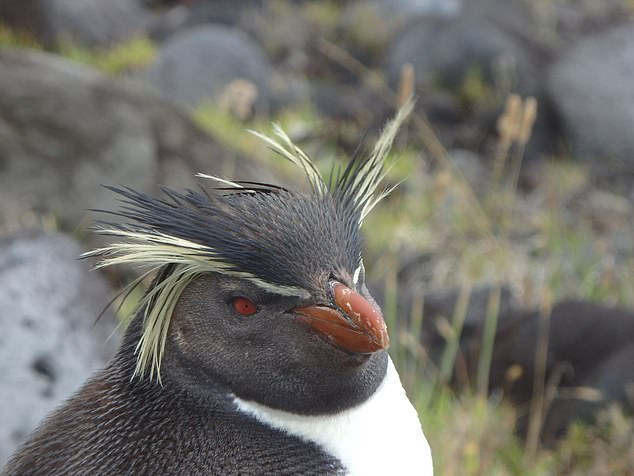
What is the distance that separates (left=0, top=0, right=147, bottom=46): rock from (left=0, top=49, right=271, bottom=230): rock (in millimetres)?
4987

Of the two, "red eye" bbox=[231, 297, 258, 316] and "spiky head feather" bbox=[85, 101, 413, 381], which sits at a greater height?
"spiky head feather" bbox=[85, 101, 413, 381]

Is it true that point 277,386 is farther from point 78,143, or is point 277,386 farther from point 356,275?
point 78,143

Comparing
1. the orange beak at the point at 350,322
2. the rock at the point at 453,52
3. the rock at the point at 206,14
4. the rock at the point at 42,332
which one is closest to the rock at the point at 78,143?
the rock at the point at 42,332

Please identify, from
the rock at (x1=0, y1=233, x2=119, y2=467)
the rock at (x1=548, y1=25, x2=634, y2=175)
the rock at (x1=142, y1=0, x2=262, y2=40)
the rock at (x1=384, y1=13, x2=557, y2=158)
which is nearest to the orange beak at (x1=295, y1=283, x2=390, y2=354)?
the rock at (x1=0, y1=233, x2=119, y2=467)

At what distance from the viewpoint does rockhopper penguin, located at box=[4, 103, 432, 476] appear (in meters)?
1.91

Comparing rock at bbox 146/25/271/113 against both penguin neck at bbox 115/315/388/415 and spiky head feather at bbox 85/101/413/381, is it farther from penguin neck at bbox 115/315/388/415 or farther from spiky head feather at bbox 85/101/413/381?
penguin neck at bbox 115/315/388/415

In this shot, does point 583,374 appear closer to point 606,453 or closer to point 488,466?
point 606,453

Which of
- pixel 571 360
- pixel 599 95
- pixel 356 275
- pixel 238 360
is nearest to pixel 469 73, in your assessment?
pixel 599 95

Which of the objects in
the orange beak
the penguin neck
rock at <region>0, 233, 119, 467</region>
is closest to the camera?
the orange beak

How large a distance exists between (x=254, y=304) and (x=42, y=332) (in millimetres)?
1727

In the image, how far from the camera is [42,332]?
11.1 ft

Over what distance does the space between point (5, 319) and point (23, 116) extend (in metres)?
2.65

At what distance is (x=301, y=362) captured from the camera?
6.35 feet

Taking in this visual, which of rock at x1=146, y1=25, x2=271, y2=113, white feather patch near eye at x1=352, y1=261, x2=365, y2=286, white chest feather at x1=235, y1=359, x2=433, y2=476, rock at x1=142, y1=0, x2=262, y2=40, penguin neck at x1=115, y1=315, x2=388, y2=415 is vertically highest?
white feather patch near eye at x1=352, y1=261, x2=365, y2=286
